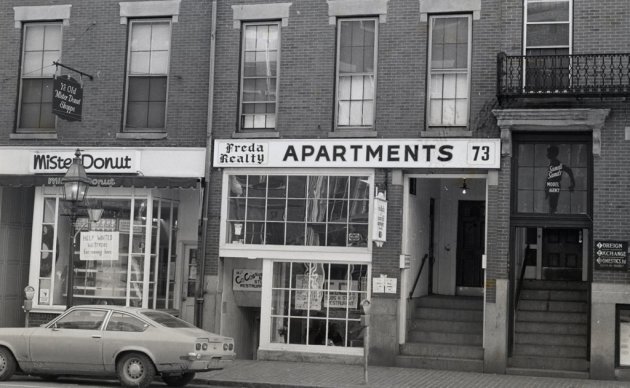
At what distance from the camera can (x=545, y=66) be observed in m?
17.8

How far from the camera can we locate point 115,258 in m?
20.3

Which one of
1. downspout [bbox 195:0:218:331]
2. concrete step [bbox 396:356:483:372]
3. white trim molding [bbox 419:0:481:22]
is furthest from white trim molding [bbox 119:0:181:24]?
concrete step [bbox 396:356:483:372]

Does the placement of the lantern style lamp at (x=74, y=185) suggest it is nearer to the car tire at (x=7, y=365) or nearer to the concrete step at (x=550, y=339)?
the car tire at (x=7, y=365)

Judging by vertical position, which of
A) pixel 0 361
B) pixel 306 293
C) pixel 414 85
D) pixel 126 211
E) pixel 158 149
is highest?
pixel 414 85

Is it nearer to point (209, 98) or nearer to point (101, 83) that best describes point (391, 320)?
point (209, 98)

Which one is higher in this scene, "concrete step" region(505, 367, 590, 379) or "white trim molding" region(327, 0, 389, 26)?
"white trim molding" region(327, 0, 389, 26)

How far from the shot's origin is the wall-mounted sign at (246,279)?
2041 centimetres

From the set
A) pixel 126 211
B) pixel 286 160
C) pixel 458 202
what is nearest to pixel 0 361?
pixel 126 211

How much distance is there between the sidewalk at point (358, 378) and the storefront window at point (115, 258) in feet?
12.1

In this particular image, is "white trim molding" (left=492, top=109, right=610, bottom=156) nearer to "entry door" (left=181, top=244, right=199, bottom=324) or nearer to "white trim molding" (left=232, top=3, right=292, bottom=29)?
"white trim molding" (left=232, top=3, right=292, bottom=29)

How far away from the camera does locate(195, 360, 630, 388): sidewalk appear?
1568 centimetres

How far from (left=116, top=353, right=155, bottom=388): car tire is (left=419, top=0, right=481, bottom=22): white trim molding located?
9.13 m

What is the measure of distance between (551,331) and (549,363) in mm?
1246

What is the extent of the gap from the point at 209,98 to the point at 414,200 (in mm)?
5086
